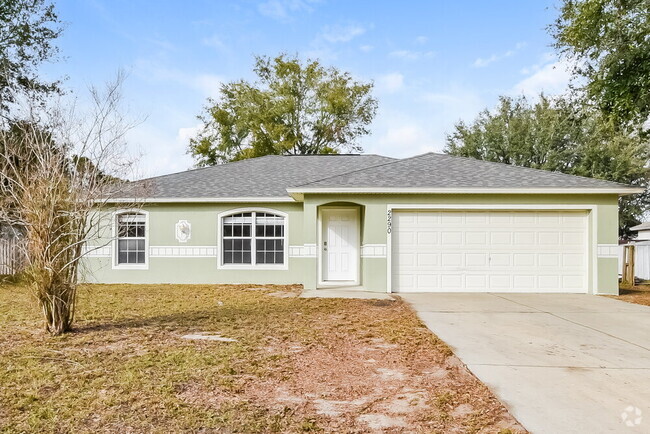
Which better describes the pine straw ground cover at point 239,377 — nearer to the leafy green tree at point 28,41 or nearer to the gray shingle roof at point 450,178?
the gray shingle roof at point 450,178

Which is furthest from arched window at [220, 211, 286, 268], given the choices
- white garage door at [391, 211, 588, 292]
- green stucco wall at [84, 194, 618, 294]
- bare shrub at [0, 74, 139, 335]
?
bare shrub at [0, 74, 139, 335]

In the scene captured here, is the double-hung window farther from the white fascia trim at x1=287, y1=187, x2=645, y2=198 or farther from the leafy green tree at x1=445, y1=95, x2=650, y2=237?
the leafy green tree at x1=445, y1=95, x2=650, y2=237

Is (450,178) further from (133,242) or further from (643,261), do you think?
(643,261)

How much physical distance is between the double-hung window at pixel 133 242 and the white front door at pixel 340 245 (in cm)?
565

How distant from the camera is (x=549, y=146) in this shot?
3103 centimetres

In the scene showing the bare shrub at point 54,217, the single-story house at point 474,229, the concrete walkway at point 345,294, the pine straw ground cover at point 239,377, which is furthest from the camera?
the single-story house at point 474,229

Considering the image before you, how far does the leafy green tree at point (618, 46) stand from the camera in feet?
38.1

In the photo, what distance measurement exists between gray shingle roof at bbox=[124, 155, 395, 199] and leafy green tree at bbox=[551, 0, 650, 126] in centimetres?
758

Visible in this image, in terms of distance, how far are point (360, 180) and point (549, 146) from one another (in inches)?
974

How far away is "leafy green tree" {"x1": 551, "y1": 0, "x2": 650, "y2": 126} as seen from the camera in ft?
38.1

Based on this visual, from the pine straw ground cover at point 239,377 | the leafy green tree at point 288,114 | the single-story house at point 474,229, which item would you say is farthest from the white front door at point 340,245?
the leafy green tree at point 288,114

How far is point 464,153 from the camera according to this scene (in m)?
33.7

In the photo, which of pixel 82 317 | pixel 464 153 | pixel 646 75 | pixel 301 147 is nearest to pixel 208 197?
pixel 82 317

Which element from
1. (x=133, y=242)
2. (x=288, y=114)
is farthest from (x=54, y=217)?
(x=288, y=114)
